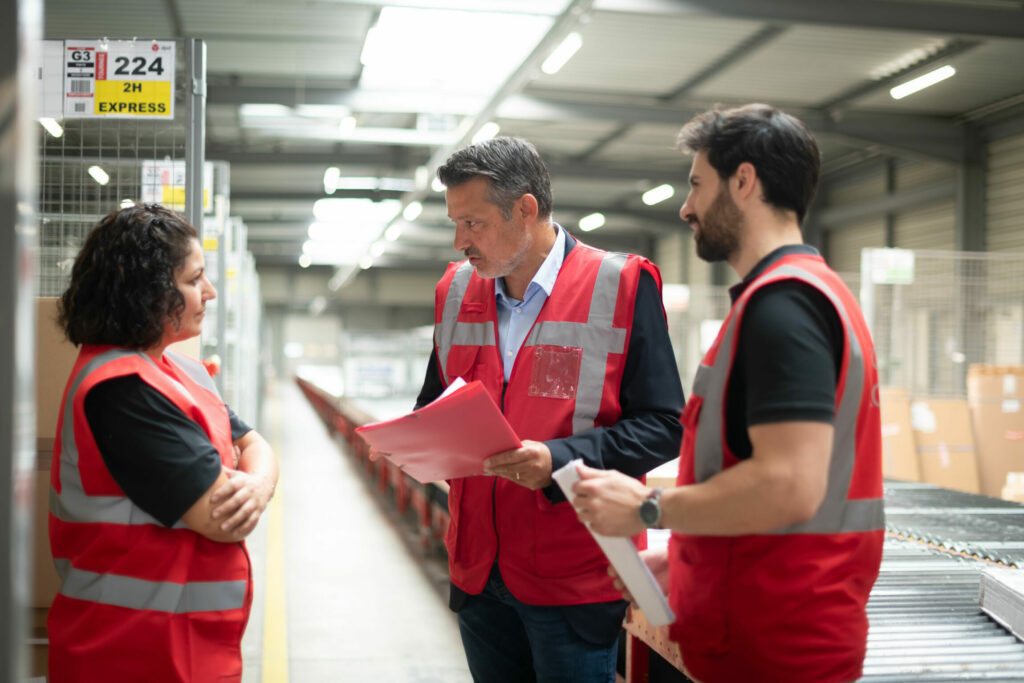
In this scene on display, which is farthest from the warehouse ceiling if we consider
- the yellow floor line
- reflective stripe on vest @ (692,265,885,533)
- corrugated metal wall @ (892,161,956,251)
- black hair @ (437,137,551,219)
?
reflective stripe on vest @ (692,265,885,533)

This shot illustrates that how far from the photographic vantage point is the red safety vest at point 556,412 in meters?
1.93

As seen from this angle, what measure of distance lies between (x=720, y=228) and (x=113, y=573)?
4.26 ft

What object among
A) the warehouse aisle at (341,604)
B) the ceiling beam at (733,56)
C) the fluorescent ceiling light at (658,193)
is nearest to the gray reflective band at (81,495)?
the warehouse aisle at (341,604)

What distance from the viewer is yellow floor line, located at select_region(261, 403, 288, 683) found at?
4.72m

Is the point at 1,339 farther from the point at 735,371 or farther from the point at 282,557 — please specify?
the point at 282,557

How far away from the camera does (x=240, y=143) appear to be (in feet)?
53.9

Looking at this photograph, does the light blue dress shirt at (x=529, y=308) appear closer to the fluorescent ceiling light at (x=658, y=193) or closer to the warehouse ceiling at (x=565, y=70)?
the warehouse ceiling at (x=565, y=70)

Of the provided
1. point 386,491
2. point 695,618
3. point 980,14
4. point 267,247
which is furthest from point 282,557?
point 267,247

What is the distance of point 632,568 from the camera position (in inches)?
60.1

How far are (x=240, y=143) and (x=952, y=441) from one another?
13297 millimetres

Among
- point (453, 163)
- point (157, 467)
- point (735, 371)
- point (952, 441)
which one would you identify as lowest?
point (952, 441)

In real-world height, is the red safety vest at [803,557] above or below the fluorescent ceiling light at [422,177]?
below

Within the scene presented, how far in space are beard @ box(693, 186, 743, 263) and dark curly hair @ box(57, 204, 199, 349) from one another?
1034mm

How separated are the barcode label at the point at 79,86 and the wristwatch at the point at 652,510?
2505 millimetres
